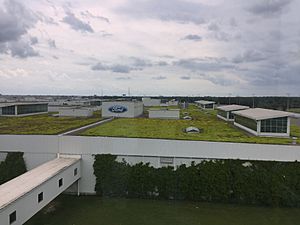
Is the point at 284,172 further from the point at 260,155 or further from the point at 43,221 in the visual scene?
the point at 43,221

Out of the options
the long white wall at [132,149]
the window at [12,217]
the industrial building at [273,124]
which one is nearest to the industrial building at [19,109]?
the long white wall at [132,149]

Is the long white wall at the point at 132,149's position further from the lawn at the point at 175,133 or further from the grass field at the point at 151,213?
the grass field at the point at 151,213

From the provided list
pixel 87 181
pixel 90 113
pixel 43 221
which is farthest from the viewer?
pixel 90 113

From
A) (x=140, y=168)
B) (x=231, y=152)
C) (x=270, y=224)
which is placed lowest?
(x=270, y=224)

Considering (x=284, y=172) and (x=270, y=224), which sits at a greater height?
(x=284, y=172)

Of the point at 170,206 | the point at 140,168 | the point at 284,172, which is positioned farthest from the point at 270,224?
the point at 140,168

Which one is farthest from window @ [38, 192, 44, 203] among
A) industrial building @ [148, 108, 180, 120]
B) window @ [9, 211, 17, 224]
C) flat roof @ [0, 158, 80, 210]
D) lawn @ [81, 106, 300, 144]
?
industrial building @ [148, 108, 180, 120]
